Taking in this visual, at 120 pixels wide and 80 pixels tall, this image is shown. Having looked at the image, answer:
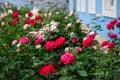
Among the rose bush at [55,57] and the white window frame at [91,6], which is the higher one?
the rose bush at [55,57]

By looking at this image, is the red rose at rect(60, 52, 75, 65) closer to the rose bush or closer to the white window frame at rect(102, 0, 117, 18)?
the rose bush

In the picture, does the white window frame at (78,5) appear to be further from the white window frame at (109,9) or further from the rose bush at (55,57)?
the rose bush at (55,57)

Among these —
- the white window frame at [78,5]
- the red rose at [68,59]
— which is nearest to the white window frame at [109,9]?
the white window frame at [78,5]

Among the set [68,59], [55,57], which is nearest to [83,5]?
[55,57]

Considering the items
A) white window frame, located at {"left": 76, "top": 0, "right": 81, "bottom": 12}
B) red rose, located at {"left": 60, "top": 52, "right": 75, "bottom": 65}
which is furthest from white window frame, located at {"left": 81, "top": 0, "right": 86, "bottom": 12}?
red rose, located at {"left": 60, "top": 52, "right": 75, "bottom": 65}

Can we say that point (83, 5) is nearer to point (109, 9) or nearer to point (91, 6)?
point (91, 6)

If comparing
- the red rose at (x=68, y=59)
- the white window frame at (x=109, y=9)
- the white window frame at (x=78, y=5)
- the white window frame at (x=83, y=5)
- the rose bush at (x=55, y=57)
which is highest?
the red rose at (x=68, y=59)

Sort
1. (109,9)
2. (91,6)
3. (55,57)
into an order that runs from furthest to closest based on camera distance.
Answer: (91,6)
(109,9)
(55,57)

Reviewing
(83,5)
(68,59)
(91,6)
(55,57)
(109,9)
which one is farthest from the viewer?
(83,5)

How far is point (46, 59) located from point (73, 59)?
19.3 inches

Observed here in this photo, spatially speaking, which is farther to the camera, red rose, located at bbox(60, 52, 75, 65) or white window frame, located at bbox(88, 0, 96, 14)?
white window frame, located at bbox(88, 0, 96, 14)

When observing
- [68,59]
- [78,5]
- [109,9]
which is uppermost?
[68,59]

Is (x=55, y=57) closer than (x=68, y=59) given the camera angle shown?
No

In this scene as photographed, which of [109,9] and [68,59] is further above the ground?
[68,59]
